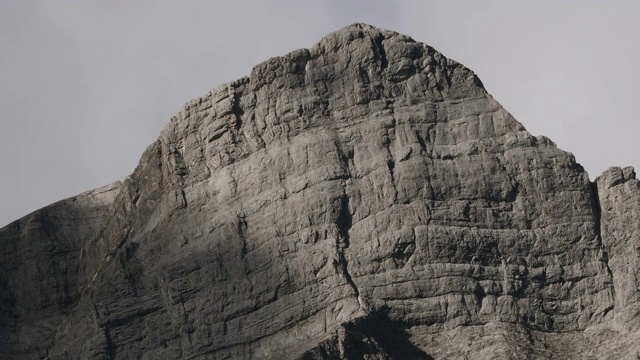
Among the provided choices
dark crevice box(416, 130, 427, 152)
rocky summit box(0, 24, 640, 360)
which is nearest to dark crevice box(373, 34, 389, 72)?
rocky summit box(0, 24, 640, 360)

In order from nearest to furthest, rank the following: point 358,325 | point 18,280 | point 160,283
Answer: point 358,325, point 160,283, point 18,280

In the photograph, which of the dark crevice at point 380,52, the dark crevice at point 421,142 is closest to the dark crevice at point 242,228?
the dark crevice at point 421,142

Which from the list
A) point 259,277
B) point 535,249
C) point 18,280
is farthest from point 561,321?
point 18,280

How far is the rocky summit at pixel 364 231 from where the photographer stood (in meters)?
107

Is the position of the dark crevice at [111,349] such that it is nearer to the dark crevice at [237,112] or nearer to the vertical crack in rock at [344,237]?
the dark crevice at [237,112]

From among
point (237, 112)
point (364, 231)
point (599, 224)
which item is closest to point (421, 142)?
point (364, 231)

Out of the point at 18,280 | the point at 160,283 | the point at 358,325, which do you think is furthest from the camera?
the point at 18,280

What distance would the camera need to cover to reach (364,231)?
10875 centimetres

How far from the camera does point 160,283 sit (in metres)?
112

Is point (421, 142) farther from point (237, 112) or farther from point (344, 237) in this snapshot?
point (237, 112)

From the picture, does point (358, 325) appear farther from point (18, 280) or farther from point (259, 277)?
point (18, 280)

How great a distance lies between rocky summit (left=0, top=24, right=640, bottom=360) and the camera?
10675 cm

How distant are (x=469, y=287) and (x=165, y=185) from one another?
538 inches

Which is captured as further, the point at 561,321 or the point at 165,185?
the point at 165,185
